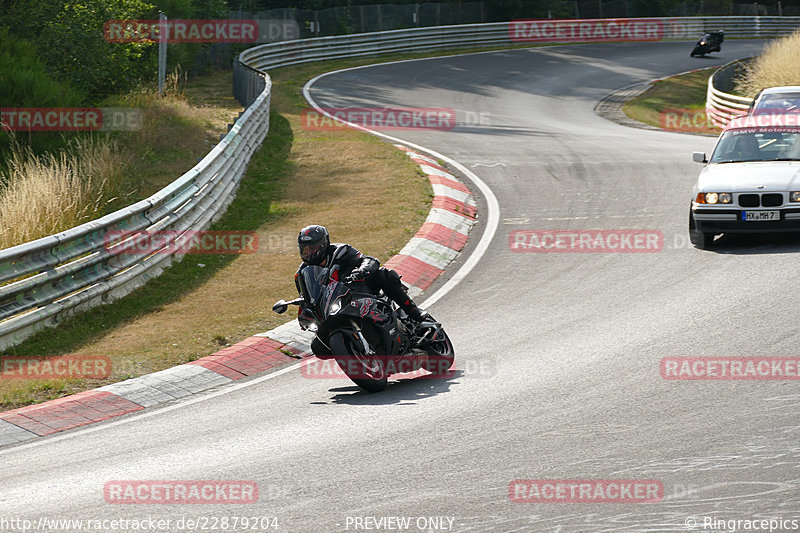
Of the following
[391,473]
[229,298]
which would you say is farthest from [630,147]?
[391,473]

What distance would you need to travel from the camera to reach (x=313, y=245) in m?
8.30

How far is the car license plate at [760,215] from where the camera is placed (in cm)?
1220

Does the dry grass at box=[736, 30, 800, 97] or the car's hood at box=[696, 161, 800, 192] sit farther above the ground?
the dry grass at box=[736, 30, 800, 97]

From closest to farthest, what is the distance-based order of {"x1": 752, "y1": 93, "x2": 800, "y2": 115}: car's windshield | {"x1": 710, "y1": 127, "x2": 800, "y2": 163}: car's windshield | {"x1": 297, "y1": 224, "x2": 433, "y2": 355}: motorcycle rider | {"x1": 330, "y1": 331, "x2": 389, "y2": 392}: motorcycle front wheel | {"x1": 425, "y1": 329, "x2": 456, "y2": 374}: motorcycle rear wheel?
{"x1": 330, "y1": 331, "x2": 389, "y2": 392}: motorcycle front wheel
{"x1": 297, "y1": 224, "x2": 433, "y2": 355}: motorcycle rider
{"x1": 425, "y1": 329, "x2": 456, "y2": 374}: motorcycle rear wheel
{"x1": 710, "y1": 127, "x2": 800, "y2": 163}: car's windshield
{"x1": 752, "y1": 93, "x2": 800, "y2": 115}: car's windshield

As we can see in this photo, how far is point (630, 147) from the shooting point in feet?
72.4

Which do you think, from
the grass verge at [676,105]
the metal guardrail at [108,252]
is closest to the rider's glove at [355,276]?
the metal guardrail at [108,252]

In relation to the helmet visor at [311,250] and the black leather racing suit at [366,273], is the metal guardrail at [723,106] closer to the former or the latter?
the black leather racing suit at [366,273]

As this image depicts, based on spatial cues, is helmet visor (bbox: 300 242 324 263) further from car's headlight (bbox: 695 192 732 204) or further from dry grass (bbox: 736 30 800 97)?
dry grass (bbox: 736 30 800 97)

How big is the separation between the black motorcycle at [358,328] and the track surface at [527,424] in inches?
10.8

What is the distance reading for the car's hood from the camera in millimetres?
12312

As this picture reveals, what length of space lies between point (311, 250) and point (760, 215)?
690 cm

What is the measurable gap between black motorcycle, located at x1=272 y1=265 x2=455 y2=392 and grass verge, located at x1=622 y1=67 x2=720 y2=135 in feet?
66.0

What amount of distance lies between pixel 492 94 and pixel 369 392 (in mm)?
27646

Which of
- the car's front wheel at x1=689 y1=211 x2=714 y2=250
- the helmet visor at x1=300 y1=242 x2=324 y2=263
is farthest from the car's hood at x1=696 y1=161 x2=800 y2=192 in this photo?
the helmet visor at x1=300 y1=242 x2=324 y2=263
